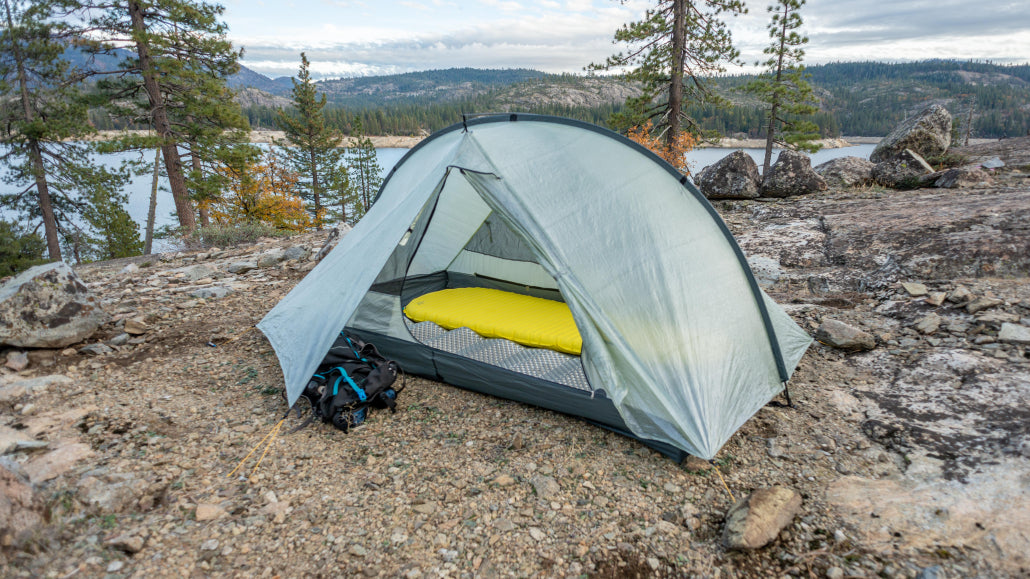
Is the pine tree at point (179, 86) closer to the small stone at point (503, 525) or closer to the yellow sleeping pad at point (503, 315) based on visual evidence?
the yellow sleeping pad at point (503, 315)

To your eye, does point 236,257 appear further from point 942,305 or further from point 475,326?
point 942,305

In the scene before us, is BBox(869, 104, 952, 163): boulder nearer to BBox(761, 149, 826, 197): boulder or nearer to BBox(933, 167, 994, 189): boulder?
BBox(933, 167, 994, 189): boulder

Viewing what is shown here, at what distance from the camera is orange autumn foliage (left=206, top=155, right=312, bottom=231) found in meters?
19.0

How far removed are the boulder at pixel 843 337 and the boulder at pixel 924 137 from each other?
10.6m

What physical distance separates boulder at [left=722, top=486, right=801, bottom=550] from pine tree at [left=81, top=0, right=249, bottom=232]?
50.5ft

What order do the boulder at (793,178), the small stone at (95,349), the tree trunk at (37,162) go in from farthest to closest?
1. the tree trunk at (37,162)
2. the boulder at (793,178)
3. the small stone at (95,349)

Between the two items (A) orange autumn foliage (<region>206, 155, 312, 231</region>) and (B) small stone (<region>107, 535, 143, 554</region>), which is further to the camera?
(A) orange autumn foliage (<region>206, 155, 312, 231</region>)

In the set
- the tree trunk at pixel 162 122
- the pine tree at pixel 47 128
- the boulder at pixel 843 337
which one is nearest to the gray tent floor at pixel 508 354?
the boulder at pixel 843 337

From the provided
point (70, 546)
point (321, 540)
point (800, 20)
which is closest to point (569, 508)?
point (321, 540)

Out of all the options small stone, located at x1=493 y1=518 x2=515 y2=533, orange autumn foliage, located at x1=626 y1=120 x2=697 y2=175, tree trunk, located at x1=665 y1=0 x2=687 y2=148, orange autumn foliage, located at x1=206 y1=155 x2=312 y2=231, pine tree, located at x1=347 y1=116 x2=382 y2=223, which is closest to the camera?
small stone, located at x1=493 y1=518 x2=515 y2=533

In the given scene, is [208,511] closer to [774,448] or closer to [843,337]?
[774,448]

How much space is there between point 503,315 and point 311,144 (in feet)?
90.7

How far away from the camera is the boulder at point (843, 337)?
14.6 feet

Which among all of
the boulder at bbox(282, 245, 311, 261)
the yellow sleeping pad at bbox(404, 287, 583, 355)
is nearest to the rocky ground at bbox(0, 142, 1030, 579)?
the yellow sleeping pad at bbox(404, 287, 583, 355)
